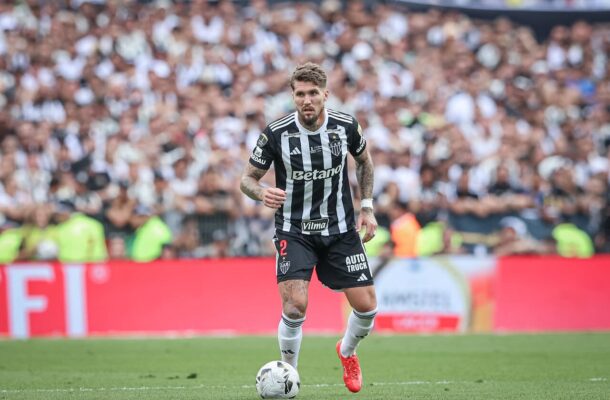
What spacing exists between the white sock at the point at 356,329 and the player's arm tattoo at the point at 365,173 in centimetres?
96

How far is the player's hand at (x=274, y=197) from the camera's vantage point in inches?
289

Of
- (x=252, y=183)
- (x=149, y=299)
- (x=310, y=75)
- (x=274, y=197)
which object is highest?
(x=310, y=75)

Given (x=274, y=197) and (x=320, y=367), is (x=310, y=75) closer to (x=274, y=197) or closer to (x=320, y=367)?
(x=274, y=197)

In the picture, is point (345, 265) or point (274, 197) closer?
point (274, 197)

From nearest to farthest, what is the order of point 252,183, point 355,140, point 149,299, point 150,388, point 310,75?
point 310,75
point 252,183
point 355,140
point 150,388
point 149,299

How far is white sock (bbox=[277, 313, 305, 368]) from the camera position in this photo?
7770 mm

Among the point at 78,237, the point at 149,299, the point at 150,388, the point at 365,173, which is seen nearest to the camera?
the point at 365,173

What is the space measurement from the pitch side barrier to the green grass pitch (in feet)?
2.68

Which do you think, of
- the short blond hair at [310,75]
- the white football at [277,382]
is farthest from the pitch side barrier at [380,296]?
the short blond hair at [310,75]

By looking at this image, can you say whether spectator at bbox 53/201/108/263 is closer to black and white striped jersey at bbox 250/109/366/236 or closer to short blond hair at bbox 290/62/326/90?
black and white striped jersey at bbox 250/109/366/236

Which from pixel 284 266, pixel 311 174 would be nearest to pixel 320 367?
pixel 284 266

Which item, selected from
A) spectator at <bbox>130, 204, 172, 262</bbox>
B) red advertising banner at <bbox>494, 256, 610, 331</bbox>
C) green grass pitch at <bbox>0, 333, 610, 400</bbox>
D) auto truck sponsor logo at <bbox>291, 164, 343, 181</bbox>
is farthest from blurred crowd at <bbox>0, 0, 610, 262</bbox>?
auto truck sponsor logo at <bbox>291, 164, 343, 181</bbox>

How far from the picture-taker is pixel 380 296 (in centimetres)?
1528

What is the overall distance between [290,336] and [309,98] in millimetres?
1840
